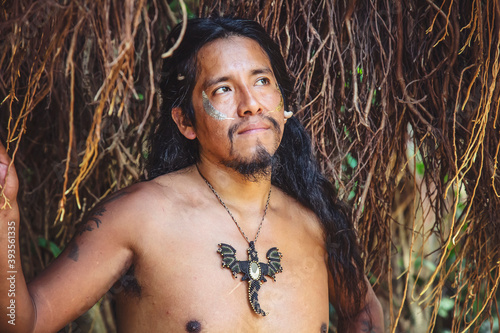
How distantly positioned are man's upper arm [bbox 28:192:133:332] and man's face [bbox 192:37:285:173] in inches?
14.5

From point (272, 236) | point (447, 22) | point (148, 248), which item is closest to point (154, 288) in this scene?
point (148, 248)

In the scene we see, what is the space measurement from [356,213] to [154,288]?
0.90 meters

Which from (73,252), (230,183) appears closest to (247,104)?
(230,183)

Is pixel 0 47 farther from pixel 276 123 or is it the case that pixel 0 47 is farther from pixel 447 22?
Result: pixel 447 22

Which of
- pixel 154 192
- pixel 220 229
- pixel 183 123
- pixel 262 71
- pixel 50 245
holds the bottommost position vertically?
pixel 50 245

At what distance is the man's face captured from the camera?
219 centimetres

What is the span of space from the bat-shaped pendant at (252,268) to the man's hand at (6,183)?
689mm

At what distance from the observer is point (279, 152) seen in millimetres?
2598

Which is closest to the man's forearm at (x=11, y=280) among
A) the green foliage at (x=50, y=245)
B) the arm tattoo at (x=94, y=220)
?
the arm tattoo at (x=94, y=220)

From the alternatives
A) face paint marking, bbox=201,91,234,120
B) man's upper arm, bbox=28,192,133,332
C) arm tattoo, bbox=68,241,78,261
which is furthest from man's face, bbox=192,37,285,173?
arm tattoo, bbox=68,241,78,261

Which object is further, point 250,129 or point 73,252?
point 250,129

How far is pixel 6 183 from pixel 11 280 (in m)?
0.24

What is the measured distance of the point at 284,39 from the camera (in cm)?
267

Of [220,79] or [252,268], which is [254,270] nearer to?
[252,268]
